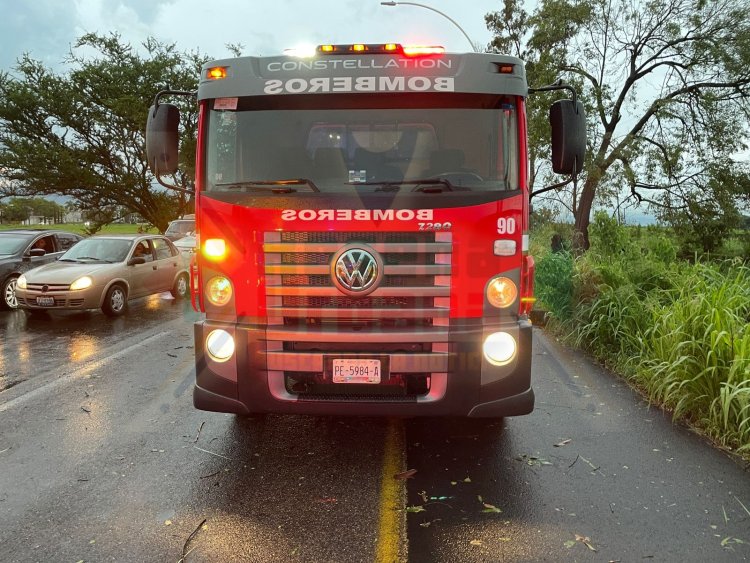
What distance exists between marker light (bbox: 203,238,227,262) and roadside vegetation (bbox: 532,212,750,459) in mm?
3782

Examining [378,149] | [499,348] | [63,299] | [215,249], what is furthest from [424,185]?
[63,299]

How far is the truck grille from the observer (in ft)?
12.1

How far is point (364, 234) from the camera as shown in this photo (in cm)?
371

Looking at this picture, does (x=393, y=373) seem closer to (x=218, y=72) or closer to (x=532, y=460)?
(x=532, y=460)

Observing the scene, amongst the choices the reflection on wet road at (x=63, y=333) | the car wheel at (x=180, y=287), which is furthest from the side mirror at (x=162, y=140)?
the car wheel at (x=180, y=287)

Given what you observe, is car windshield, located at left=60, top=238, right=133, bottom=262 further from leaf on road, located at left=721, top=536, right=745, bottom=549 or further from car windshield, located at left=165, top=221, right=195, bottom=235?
leaf on road, located at left=721, top=536, right=745, bottom=549

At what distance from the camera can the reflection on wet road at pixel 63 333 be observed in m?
Result: 6.80

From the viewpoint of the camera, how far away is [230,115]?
13.3 ft

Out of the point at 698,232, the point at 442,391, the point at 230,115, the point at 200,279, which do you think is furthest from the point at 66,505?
the point at 698,232

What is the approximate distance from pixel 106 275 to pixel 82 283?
50 centimetres

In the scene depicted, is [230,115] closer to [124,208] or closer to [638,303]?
[638,303]

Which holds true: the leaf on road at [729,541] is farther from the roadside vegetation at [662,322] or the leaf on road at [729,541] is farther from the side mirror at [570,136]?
the side mirror at [570,136]

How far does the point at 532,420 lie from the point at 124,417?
3.49 m

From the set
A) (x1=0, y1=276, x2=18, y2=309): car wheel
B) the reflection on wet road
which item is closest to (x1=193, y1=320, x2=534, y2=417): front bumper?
the reflection on wet road
